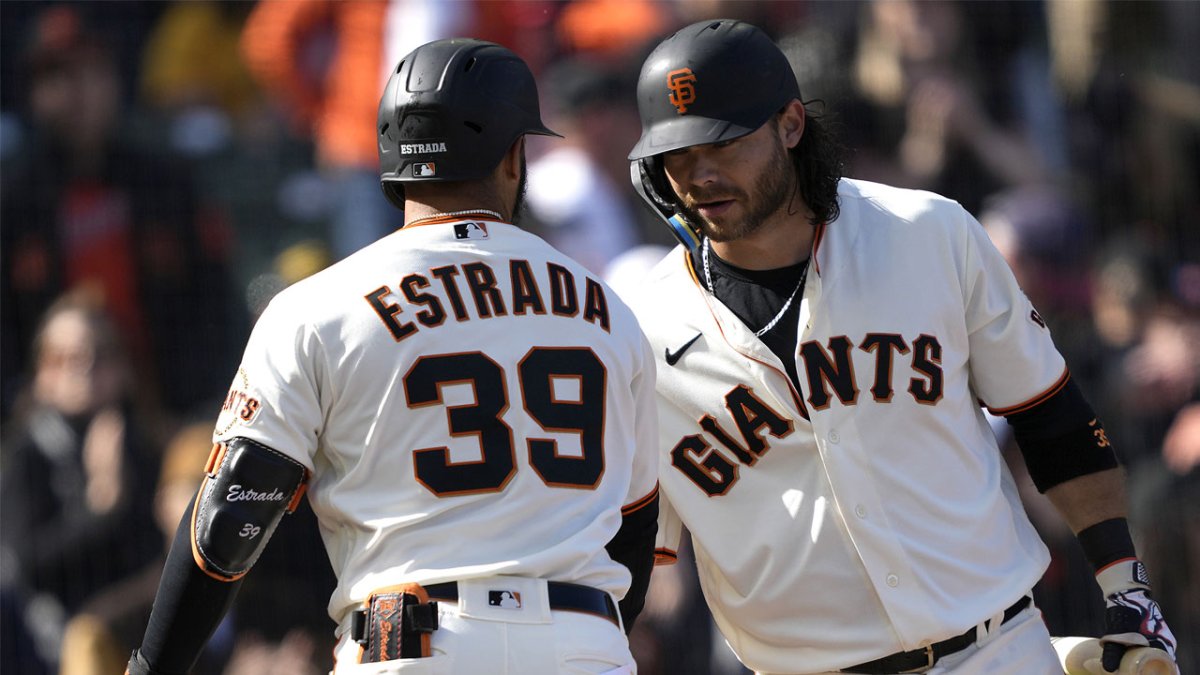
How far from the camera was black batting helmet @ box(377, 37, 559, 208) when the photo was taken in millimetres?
2992

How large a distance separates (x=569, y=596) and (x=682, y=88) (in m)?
1.13

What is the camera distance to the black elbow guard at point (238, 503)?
9.10ft

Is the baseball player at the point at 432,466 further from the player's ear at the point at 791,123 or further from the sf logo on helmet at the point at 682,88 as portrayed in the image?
the player's ear at the point at 791,123

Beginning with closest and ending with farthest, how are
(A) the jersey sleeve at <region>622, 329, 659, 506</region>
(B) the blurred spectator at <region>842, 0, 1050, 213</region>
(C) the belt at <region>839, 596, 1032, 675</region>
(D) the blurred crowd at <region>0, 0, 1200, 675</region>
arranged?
1. (A) the jersey sleeve at <region>622, 329, 659, 506</region>
2. (C) the belt at <region>839, 596, 1032, 675</region>
3. (D) the blurred crowd at <region>0, 0, 1200, 675</region>
4. (B) the blurred spectator at <region>842, 0, 1050, 213</region>

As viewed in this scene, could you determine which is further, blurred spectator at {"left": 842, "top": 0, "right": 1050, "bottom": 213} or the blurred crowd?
blurred spectator at {"left": 842, "top": 0, "right": 1050, "bottom": 213}

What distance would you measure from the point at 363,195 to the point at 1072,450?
12.5ft

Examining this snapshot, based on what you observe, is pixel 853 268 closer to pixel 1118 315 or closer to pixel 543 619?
pixel 543 619

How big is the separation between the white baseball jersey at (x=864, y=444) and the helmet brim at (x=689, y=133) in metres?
0.32

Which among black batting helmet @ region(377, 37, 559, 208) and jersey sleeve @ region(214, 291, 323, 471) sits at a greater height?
black batting helmet @ region(377, 37, 559, 208)

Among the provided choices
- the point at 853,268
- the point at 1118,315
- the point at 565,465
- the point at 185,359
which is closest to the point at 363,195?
the point at 185,359

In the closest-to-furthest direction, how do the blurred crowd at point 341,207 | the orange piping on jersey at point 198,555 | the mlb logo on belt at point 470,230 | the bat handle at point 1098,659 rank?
1. the orange piping on jersey at point 198,555
2. the mlb logo on belt at point 470,230
3. the bat handle at point 1098,659
4. the blurred crowd at point 341,207

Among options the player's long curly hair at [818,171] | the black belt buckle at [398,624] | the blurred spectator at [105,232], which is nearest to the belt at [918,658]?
the player's long curly hair at [818,171]

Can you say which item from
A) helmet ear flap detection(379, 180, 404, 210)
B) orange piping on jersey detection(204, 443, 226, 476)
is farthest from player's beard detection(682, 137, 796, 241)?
orange piping on jersey detection(204, 443, 226, 476)

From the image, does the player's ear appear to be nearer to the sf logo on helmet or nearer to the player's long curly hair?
the player's long curly hair
